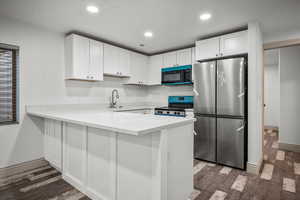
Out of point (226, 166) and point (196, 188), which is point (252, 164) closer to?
point (226, 166)

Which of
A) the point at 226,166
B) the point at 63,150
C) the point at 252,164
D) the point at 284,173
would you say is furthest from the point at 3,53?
the point at 284,173

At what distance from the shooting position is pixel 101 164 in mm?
1699

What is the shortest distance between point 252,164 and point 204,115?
1.08 meters

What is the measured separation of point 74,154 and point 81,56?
5.98 ft

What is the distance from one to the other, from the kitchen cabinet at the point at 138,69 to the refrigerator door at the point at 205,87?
166 cm

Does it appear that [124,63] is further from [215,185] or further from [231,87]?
[215,185]

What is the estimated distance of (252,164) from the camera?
8.38ft

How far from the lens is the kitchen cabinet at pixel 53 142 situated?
92.4 inches

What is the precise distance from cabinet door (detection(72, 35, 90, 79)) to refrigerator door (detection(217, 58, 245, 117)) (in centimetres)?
249

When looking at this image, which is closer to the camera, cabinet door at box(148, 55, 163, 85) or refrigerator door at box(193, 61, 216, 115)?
refrigerator door at box(193, 61, 216, 115)

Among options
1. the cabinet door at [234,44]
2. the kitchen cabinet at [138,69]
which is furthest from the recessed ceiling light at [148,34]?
the cabinet door at [234,44]

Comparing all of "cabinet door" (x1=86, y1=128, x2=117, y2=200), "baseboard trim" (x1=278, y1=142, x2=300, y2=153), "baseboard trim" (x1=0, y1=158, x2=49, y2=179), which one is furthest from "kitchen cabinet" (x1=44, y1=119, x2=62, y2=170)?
"baseboard trim" (x1=278, y1=142, x2=300, y2=153)

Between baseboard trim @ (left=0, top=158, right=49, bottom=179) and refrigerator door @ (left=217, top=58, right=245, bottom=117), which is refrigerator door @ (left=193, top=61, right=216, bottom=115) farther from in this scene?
baseboard trim @ (left=0, top=158, right=49, bottom=179)

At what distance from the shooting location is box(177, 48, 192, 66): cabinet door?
3730 mm
